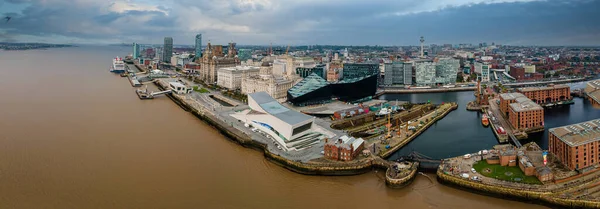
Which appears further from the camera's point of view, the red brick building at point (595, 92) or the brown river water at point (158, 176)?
the red brick building at point (595, 92)

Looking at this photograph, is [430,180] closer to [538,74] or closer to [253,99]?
[253,99]

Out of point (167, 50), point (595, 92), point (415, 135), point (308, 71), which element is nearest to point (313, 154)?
point (415, 135)

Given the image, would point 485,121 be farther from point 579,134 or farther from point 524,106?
point 579,134

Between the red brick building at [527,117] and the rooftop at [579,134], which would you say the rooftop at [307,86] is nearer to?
the red brick building at [527,117]

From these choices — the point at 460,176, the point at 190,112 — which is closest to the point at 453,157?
the point at 460,176

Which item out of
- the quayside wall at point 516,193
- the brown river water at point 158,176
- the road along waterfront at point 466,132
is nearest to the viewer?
the quayside wall at point 516,193

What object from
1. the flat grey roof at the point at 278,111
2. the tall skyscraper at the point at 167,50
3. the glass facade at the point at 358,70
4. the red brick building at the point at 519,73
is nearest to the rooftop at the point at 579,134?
the flat grey roof at the point at 278,111

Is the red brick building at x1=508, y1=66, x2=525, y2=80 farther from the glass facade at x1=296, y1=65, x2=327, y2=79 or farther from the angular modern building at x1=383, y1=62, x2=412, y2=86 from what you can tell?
the glass facade at x1=296, y1=65, x2=327, y2=79
